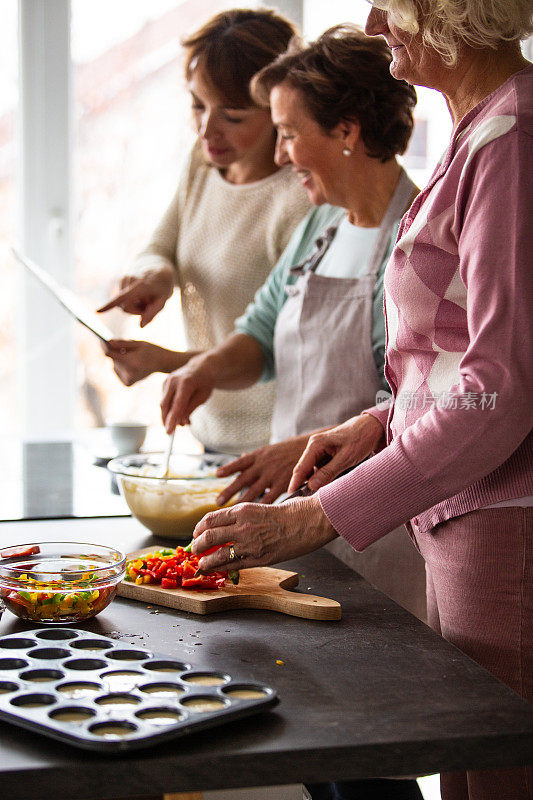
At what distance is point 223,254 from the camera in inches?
98.9

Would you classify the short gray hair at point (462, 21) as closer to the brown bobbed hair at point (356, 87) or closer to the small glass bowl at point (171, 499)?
the brown bobbed hair at point (356, 87)

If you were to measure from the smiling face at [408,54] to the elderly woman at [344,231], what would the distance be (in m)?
0.56

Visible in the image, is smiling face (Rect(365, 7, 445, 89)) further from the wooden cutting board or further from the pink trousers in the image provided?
the wooden cutting board

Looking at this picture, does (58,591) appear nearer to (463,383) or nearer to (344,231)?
(463,383)

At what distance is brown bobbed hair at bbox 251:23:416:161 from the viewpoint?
1812 millimetres

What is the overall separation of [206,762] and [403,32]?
3.00 ft

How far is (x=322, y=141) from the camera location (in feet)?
6.05

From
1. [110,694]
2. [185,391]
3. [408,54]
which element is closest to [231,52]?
[185,391]

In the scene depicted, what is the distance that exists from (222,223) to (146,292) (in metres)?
0.33

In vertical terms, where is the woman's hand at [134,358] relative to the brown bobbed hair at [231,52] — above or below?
below

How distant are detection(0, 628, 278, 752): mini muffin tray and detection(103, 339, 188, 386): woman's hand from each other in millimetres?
1195

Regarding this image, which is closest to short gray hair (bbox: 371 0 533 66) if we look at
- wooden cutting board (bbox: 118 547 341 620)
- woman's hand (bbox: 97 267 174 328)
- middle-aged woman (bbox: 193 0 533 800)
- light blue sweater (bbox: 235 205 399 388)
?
middle-aged woman (bbox: 193 0 533 800)

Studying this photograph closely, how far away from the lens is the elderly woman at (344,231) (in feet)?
5.89

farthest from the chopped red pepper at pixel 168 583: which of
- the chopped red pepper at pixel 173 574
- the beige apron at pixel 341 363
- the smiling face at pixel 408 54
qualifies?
the smiling face at pixel 408 54
